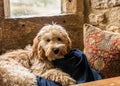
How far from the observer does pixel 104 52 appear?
177 centimetres

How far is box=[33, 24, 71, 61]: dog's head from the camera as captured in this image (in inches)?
71.4

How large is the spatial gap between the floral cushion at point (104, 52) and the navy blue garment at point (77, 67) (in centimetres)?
5

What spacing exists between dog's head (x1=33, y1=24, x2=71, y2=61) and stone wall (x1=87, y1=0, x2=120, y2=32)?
606mm

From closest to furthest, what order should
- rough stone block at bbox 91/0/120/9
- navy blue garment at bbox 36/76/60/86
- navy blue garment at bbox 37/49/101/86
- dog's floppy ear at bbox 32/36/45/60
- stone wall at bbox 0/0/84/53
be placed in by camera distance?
1. navy blue garment at bbox 36/76/60/86
2. navy blue garment at bbox 37/49/101/86
3. dog's floppy ear at bbox 32/36/45/60
4. rough stone block at bbox 91/0/120/9
5. stone wall at bbox 0/0/84/53

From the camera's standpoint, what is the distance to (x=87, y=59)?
1.90m

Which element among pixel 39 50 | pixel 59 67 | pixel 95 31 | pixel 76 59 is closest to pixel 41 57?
pixel 39 50

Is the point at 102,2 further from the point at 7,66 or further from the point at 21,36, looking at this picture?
the point at 7,66

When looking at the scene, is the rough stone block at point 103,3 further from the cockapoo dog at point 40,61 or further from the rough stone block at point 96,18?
the cockapoo dog at point 40,61

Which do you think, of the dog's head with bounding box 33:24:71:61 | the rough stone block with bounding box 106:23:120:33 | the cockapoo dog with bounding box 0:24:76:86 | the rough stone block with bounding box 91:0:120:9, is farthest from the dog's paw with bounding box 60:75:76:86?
the rough stone block with bounding box 91:0:120:9

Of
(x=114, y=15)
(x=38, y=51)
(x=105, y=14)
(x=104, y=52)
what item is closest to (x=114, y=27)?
(x=114, y=15)

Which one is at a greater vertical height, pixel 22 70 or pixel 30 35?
pixel 30 35

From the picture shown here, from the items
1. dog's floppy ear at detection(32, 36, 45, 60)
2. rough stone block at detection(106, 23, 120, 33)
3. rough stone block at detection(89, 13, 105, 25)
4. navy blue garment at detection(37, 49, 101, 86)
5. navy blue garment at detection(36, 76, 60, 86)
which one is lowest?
navy blue garment at detection(36, 76, 60, 86)

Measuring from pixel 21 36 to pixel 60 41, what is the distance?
0.68 metres

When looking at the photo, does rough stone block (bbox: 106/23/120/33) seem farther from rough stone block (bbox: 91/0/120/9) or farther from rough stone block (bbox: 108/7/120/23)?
rough stone block (bbox: 91/0/120/9)
